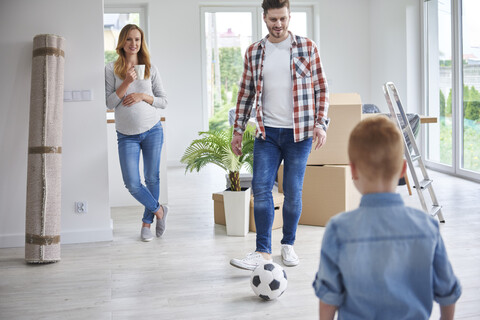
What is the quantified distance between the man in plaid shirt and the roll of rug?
1185 millimetres

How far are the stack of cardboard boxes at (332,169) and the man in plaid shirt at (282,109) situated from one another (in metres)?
1.05

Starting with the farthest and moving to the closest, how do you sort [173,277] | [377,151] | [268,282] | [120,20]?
[120,20] → [173,277] → [268,282] → [377,151]

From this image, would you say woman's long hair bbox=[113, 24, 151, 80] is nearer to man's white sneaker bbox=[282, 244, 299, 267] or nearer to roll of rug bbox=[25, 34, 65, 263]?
roll of rug bbox=[25, 34, 65, 263]

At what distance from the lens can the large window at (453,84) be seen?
6.43 meters

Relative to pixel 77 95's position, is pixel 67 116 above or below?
below

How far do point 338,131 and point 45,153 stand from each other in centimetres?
201

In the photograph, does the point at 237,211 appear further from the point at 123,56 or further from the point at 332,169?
the point at 123,56

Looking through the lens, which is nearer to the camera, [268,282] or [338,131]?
[268,282]

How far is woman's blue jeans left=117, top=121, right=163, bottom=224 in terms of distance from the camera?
3.86 metres

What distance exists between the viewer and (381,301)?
4.29ft

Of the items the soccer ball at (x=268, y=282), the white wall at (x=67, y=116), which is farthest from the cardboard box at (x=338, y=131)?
the soccer ball at (x=268, y=282)

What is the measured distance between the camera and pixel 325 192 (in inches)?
167

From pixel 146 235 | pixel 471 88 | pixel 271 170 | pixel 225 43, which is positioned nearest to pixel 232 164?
pixel 146 235

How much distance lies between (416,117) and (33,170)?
345 centimetres
